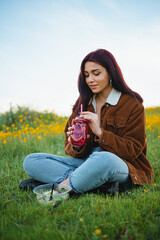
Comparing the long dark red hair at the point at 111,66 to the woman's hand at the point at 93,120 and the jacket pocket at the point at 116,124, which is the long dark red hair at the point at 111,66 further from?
the woman's hand at the point at 93,120

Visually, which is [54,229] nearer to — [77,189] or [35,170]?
[77,189]

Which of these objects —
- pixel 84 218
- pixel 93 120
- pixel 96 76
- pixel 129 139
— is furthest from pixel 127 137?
pixel 84 218

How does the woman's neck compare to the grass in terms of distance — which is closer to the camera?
the grass

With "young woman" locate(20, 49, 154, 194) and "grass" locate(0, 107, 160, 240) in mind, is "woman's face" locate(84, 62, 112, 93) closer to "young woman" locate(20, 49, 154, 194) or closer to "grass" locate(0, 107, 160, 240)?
"young woman" locate(20, 49, 154, 194)

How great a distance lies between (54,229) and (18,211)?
57 centimetres

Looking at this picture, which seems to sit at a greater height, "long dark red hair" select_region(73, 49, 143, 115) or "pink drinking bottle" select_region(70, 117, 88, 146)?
"long dark red hair" select_region(73, 49, 143, 115)

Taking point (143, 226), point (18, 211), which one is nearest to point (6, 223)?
point (18, 211)

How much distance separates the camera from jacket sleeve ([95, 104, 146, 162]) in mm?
2232

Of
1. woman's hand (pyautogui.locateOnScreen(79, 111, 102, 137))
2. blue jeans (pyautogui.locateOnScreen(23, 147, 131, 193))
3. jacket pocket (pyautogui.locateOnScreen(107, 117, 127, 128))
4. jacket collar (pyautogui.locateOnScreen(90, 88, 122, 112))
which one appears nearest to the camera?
blue jeans (pyautogui.locateOnScreen(23, 147, 131, 193))

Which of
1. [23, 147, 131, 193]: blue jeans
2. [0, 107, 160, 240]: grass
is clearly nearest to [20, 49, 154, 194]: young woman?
[23, 147, 131, 193]: blue jeans

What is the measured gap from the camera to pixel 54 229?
1.49 meters

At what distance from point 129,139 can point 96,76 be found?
2.60 ft

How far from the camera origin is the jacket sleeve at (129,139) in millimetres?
2232

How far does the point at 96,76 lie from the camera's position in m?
2.49
